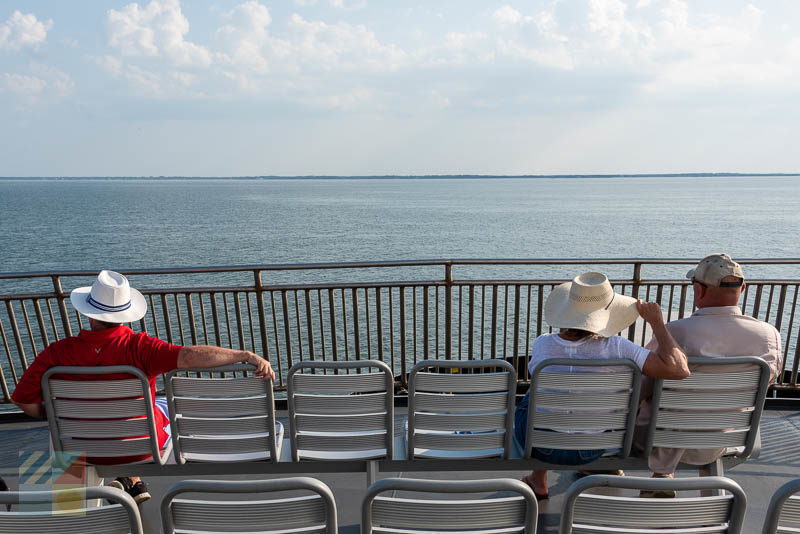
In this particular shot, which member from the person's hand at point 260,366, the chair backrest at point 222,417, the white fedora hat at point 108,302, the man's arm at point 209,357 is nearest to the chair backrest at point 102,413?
the chair backrest at point 222,417

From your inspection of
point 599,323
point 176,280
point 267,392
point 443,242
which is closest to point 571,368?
point 599,323

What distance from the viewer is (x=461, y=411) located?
2752mm

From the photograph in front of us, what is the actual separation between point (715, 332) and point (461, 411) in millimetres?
1304

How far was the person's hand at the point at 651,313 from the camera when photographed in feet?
9.03

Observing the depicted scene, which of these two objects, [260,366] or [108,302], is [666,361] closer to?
[260,366]

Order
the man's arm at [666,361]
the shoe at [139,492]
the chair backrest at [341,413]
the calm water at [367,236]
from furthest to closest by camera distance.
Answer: the calm water at [367,236] < the shoe at [139,492] < the chair backrest at [341,413] < the man's arm at [666,361]

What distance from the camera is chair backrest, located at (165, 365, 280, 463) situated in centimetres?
268

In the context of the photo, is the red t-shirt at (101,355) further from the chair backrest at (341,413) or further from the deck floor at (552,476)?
the deck floor at (552,476)

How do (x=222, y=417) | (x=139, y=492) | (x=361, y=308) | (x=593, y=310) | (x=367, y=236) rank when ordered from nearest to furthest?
(x=222, y=417), (x=593, y=310), (x=139, y=492), (x=361, y=308), (x=367, y=236)

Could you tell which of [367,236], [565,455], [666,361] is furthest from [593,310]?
[367,236]

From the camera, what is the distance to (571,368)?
9.25 ft

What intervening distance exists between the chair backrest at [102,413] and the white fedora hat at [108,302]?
35 centimetres

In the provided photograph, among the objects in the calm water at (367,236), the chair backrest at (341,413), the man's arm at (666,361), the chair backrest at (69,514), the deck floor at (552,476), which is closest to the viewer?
the chair backrest at (69,514)

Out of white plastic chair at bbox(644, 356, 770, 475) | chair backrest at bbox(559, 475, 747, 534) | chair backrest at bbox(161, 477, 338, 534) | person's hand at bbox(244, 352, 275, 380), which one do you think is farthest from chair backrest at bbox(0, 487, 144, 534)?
white plastic chair at bbox(644, 356, 770, 475)
